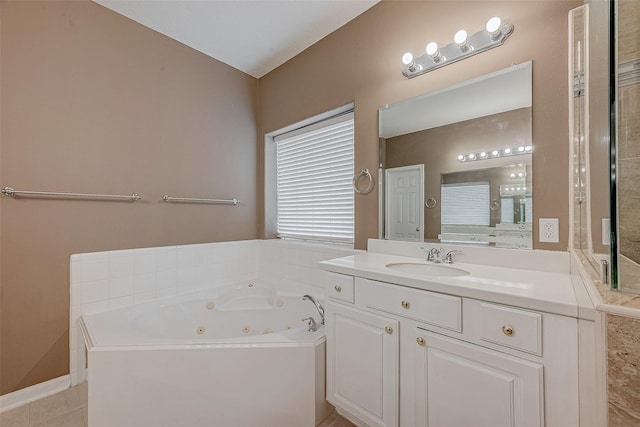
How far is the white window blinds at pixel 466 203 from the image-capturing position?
1495 mm

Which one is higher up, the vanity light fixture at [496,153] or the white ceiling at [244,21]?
the white ceiling at [244,21]

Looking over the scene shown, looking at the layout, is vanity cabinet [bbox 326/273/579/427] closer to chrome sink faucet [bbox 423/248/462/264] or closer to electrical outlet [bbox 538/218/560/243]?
chrome sink faucet [bbox 423/248/462/264]

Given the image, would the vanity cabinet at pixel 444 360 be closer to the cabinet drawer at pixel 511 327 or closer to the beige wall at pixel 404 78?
the cabinet drawer at pixel 511 327

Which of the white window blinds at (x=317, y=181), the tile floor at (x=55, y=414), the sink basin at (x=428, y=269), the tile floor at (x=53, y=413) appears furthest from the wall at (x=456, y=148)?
the tile floor at (x=53, y=413)

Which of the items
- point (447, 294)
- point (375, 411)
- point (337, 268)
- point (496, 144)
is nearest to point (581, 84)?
A: point (496, 144)

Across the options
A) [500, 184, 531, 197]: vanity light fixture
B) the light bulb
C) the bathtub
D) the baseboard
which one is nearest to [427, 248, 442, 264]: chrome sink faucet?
[500, 184, 531, 197]: vanity light fixture

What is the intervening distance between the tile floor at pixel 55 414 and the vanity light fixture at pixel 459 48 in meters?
2.13

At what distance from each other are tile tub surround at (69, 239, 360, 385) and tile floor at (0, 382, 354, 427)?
17 cm

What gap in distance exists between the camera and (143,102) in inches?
85.4

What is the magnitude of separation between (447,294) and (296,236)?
1.87 metres

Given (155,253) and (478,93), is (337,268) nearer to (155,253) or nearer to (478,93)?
(478,93)

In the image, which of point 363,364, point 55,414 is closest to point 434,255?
point 363,364

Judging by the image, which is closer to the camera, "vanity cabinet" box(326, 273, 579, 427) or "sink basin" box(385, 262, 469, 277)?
"vanity cabinet" box(326, 273, 579, 427)

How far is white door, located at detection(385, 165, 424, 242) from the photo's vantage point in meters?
1.75
